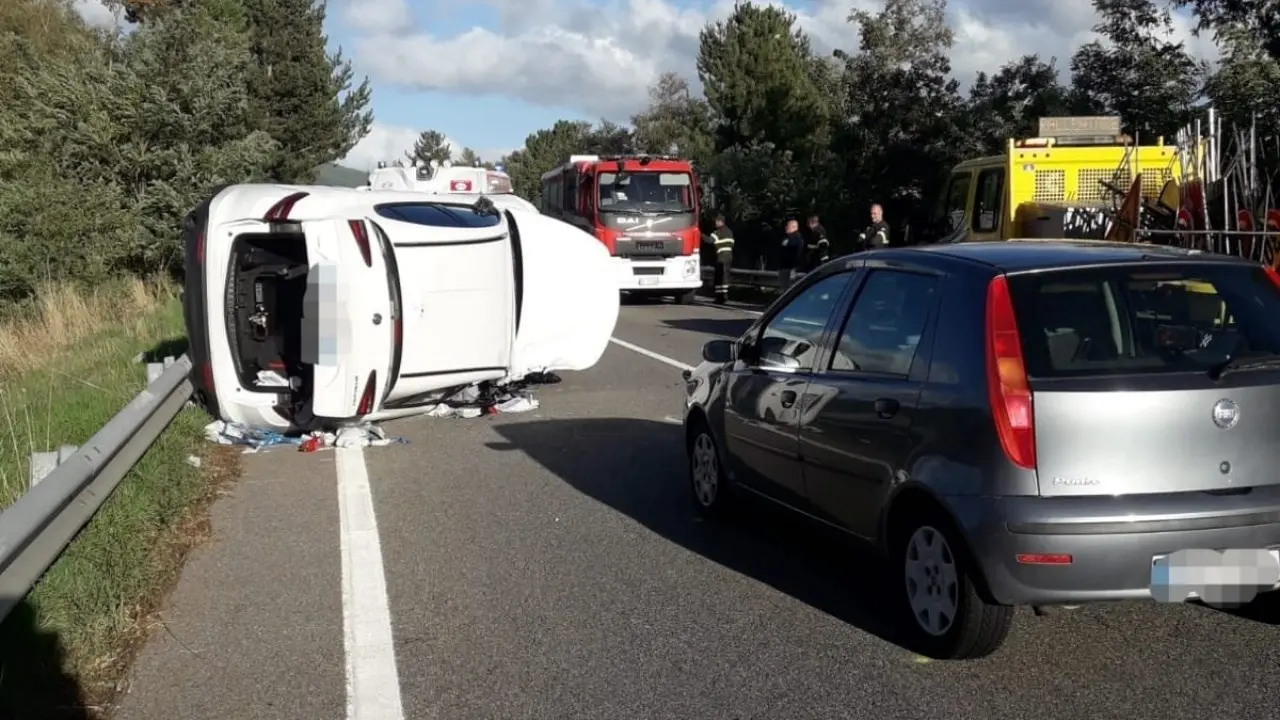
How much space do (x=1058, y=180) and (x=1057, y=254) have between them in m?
10.5

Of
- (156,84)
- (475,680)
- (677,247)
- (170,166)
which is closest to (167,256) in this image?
(170,166)

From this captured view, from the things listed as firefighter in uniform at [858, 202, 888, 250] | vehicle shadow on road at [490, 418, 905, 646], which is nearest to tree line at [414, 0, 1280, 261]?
firefighter in uniform at [858, 202, 888, 250]

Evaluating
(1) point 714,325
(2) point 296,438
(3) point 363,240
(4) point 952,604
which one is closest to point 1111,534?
(4) point 952,604

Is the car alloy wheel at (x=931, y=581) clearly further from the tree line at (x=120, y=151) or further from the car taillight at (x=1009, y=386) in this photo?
the tree line at (x=120, y=151)

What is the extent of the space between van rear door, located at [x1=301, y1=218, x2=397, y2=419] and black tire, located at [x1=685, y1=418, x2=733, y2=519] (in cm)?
303

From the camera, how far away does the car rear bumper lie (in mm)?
4754

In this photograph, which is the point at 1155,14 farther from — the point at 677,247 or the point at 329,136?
the point at 329,136

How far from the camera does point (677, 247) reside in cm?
2625

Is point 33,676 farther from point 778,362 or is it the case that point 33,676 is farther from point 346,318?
point 346,318

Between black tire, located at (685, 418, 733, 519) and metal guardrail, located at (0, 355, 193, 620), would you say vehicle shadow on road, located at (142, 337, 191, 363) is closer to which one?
metal guardrail, located at (0, 355, 193, 620)

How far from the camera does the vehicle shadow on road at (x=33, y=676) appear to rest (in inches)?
190

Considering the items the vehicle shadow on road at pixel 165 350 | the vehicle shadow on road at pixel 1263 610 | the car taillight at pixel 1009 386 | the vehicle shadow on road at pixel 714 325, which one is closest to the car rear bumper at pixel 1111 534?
the car taillight at pixel 1009 386

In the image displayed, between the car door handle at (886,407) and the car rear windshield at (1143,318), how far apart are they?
62 centimetres

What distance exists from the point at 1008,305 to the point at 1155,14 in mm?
26462
